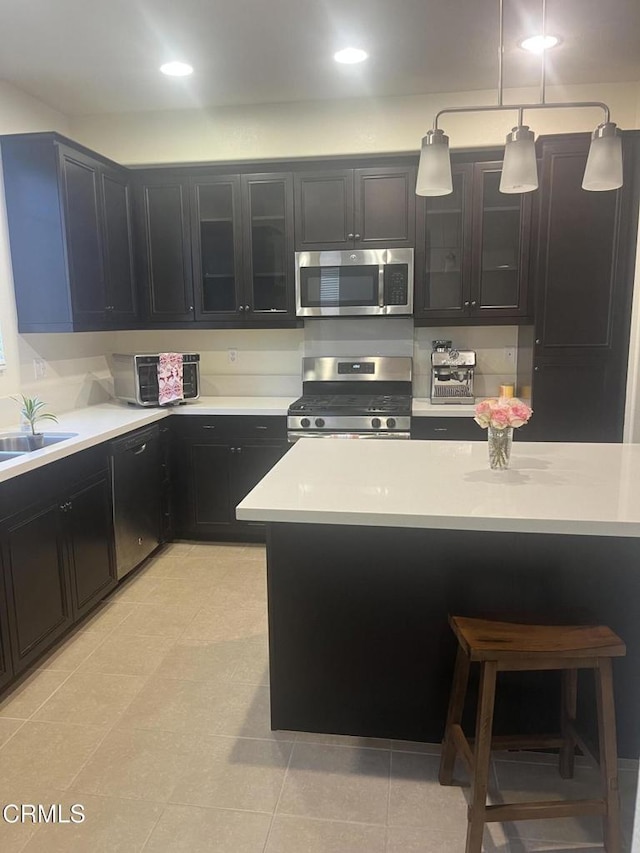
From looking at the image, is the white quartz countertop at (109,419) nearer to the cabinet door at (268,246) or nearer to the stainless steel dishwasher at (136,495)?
the stainless steel dishwasher at (136,495)

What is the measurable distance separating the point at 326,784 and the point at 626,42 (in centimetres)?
354

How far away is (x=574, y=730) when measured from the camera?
1919 millimetres

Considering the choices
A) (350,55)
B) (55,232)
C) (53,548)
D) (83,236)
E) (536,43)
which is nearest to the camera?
(53,548)

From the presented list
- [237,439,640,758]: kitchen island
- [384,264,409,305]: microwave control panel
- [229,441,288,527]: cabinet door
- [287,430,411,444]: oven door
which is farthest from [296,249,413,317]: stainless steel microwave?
[237,439,640,758]: kitchen island

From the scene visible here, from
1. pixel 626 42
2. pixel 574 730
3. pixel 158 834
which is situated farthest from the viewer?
pixel 626 42

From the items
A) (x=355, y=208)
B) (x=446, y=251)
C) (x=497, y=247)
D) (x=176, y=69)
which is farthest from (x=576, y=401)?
(x=176, y=69)

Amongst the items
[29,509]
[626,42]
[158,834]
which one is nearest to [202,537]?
[29,509]

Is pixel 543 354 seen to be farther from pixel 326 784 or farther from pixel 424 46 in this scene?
pixel 326 784

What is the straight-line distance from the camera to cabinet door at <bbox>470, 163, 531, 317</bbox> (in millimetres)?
3699

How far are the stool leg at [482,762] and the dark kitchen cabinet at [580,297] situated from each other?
225 cm

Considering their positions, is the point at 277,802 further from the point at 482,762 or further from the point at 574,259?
the point at 574,259

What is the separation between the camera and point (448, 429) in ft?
12.3

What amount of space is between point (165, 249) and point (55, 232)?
0.91 meters

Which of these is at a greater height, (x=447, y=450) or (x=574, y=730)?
(x=447, y=450)
